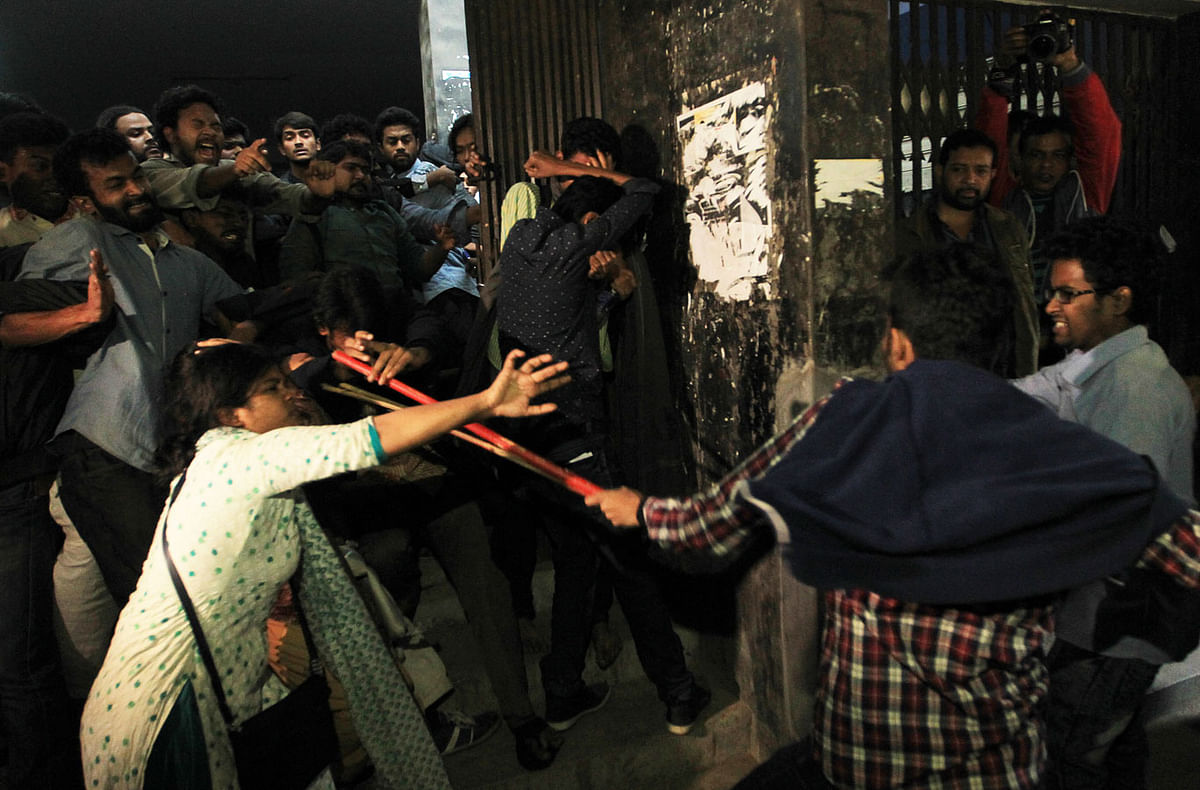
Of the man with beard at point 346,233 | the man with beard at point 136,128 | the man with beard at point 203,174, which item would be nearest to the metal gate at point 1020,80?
the man with beard at point 346,233

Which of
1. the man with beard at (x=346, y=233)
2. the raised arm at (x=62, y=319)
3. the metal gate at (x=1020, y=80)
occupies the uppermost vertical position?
the metal gate at (x=1020, y=80)

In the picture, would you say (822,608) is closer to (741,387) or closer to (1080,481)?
(741,387)

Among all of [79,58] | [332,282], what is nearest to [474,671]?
[332,282]

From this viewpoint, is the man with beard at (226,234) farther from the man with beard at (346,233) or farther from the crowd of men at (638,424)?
the man with beard at (346,233)

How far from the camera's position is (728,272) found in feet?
10.5

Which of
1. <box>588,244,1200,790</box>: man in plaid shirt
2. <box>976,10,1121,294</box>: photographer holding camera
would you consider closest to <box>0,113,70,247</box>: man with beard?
<box>588,244,1200,790</box>: man in plaid shirt

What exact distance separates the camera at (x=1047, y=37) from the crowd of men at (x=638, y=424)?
0.18 feet

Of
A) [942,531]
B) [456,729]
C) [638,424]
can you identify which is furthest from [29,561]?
[942,531]

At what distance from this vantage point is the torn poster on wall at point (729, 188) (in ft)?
9.62

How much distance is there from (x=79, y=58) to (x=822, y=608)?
8.66 m

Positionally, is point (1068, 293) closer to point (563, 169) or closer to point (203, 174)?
point (563, 169)

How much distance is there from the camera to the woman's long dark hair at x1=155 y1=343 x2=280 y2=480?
214cm

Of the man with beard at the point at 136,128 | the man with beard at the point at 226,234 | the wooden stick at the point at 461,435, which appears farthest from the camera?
the man with beard at the point at 136,128

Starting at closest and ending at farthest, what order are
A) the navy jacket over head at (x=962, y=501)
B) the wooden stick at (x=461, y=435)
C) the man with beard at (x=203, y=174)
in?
the navy jacket over head at (x=962, y=501) → the wooden stick at (x=461, y=435) → the man with beard at (x=203, y=174)
